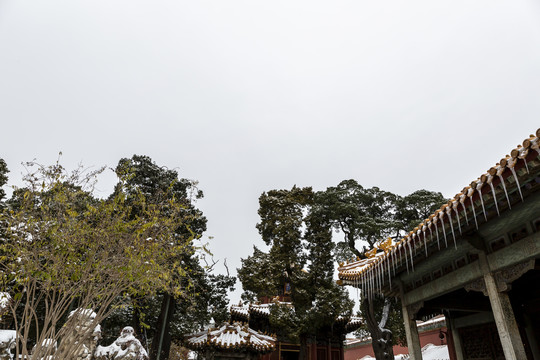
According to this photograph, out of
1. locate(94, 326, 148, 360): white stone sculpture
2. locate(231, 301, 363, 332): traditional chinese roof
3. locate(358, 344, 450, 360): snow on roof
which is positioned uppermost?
locate(231, 301, 363, 332): traditional chinese roof

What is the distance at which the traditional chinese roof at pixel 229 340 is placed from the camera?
13234mm

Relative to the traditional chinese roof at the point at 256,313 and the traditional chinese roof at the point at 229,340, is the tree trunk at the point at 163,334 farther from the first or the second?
the traditional chinese roof at the point at 256,313

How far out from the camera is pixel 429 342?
1542 centimetres

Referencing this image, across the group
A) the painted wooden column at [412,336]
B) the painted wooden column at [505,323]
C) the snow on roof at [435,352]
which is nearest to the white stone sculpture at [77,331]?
the painted wooden column at [505,323]

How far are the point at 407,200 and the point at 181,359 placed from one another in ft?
63.7

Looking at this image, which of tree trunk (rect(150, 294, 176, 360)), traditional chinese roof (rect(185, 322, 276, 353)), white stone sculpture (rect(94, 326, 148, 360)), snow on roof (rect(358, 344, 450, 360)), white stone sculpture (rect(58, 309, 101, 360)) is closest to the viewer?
white stone sculpture (rect(58, 309, 101, 360))

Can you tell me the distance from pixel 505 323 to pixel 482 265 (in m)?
0.80

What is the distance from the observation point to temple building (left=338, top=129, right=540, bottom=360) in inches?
146

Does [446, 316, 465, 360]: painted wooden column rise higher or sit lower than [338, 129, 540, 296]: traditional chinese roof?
lower

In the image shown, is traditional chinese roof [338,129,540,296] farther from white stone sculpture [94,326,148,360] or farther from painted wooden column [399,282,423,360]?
white stone sculpture [94,326,148,360]

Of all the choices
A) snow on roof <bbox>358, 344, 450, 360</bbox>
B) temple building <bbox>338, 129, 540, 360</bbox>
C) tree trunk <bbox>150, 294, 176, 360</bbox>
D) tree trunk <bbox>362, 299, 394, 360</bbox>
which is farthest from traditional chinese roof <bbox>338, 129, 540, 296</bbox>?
tree trunk <bbox>150, 294, 176, 360</bbox>

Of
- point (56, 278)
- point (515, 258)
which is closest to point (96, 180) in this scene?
point (56, 278)

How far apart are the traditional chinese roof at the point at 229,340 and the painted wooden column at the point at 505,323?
1080 cm

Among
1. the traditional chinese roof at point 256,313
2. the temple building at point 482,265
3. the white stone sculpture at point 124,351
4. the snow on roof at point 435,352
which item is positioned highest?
the traditional chinese roof at point 256,313
